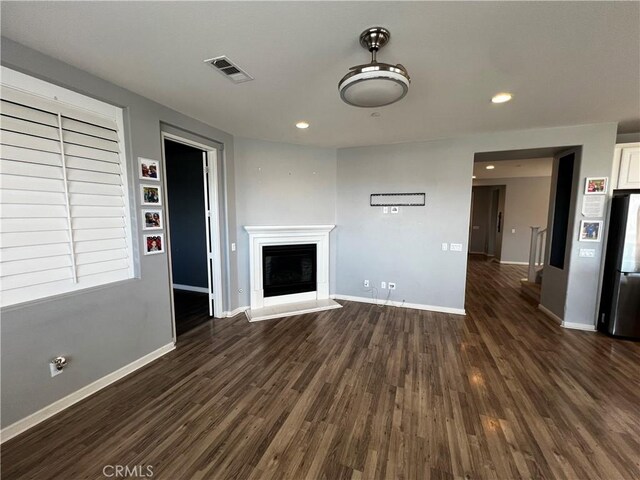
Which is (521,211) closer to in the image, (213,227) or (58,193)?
(213,227)

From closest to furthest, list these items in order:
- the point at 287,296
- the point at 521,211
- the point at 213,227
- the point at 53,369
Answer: the point at 53,369, the point at 213,227, the point at 287,296, the point at 521,211

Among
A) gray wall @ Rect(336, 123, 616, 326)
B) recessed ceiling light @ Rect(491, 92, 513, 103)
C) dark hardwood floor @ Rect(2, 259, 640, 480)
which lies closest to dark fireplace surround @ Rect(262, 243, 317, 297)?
gray wall @ Rect(336, 123, 616, 326)

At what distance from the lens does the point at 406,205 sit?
14.0 feet

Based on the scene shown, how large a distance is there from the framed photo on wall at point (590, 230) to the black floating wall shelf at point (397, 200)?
2051mm

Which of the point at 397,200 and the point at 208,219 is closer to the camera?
the point at 208,219

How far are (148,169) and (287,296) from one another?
2.77 metres

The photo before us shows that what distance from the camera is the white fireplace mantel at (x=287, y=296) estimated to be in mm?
4117

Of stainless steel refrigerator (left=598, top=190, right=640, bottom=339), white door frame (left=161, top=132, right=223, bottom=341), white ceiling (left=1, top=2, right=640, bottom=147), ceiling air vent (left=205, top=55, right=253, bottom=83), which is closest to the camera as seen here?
white ceiling (left=1, top=2, right=640, bottom=147)

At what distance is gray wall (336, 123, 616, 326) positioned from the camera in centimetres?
348

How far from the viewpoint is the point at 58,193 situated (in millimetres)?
2033

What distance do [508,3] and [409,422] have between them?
2.75 metres

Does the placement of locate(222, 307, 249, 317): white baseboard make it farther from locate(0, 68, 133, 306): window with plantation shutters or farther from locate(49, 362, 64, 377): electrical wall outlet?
locate(49, 362, 64, 377): electrical wall outlet

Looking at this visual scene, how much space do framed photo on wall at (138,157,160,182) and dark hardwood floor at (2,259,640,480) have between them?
196 cm

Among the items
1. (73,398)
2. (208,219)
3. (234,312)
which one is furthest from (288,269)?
(73,398)
